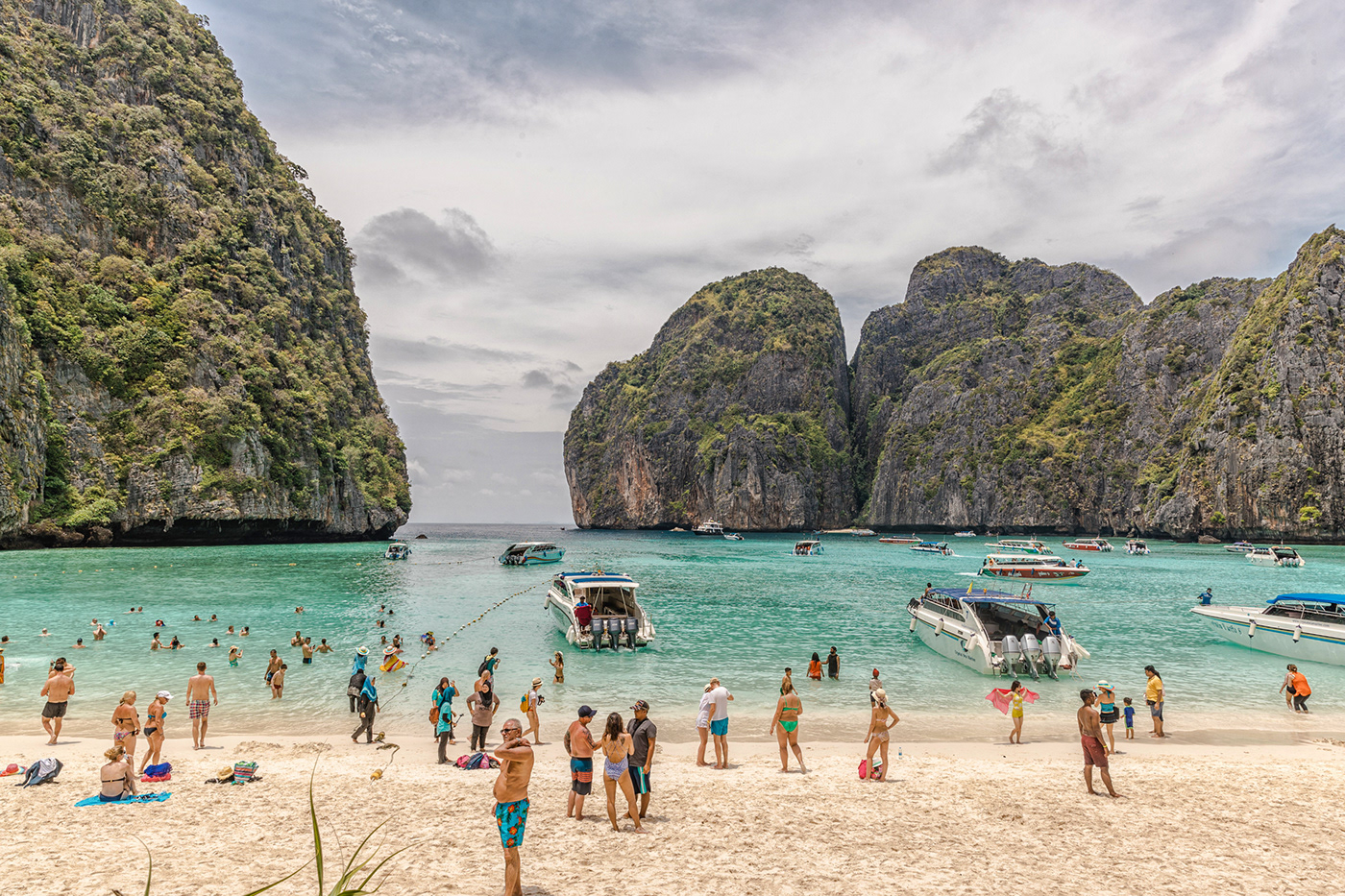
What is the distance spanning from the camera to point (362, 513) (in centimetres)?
8556

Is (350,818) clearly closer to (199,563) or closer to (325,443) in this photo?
(199,563)

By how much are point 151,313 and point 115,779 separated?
227 ft

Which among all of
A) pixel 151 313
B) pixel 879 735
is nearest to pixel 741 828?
pixel 879 735

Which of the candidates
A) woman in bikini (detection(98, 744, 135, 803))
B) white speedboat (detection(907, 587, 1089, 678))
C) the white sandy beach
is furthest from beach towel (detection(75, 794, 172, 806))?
white speedboat (detection(907, 587, 1089, 678))

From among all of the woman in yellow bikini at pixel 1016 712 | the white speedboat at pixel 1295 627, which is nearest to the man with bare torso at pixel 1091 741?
the woman in yellow bikini at pixel 1016 712

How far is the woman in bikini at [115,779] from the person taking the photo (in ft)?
34.7

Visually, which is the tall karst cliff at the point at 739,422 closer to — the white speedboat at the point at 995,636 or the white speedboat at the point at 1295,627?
the white speedboat at the point at 1295,627

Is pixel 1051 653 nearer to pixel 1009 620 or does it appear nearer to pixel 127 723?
pixel 1009 620

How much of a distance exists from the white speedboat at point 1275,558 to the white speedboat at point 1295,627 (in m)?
41.9

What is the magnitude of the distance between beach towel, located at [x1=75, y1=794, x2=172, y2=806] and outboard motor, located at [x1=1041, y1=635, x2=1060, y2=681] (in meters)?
22.3

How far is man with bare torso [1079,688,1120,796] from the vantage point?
11359 millimetres

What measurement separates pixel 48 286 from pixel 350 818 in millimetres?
70828

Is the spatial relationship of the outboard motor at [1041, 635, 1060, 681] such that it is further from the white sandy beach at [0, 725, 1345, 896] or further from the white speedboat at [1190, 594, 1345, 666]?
the white speedboat at [1190, 594, 1345, 666]

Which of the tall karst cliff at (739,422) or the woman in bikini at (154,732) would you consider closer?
the woman in bikini at (154,732)
